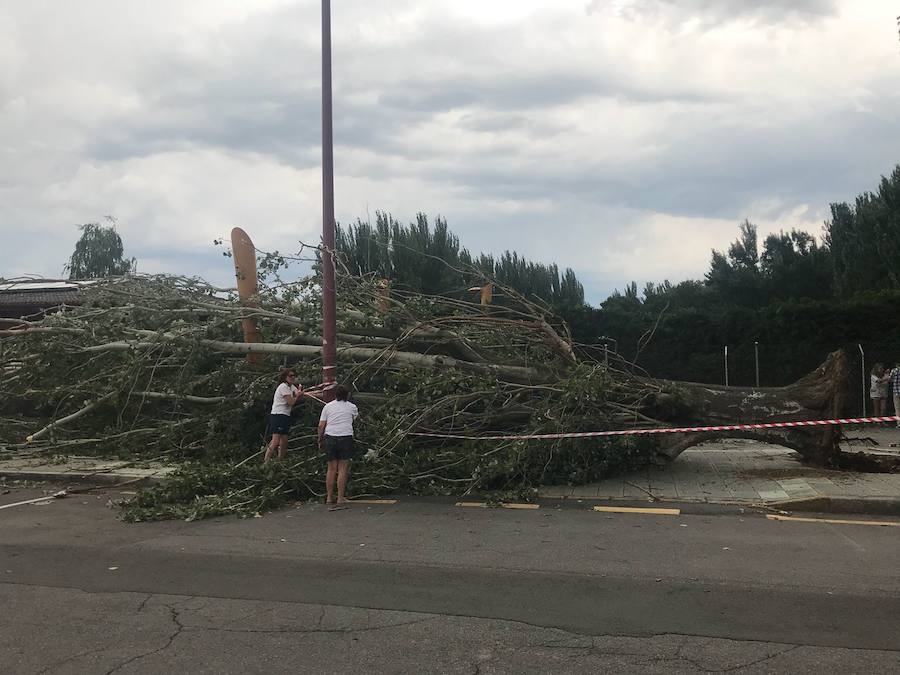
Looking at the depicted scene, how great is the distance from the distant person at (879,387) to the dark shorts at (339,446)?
36.2 ft

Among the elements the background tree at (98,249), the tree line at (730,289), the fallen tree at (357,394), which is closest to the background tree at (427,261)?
the tree line at (730,289)

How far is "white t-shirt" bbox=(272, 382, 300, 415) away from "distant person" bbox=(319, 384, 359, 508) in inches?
52.8

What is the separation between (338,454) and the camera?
860 cm

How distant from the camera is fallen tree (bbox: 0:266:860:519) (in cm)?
906

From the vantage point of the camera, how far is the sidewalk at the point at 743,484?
8.09 metres

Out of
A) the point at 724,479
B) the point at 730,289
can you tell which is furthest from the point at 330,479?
the point at 730,289

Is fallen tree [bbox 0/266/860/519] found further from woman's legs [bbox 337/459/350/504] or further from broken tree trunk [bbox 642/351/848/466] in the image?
woman's legs [bbox 337/459/350/504]

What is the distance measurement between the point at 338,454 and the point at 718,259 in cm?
4030

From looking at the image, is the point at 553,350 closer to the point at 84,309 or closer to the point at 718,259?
the point at 84,309

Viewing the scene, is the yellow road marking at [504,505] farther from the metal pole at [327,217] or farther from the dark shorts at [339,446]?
the metal pole at [327,217]

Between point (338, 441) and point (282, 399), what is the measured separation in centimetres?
178

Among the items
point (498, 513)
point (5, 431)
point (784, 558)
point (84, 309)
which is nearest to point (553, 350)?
point (498, 513)

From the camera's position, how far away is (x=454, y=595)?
5117 mm

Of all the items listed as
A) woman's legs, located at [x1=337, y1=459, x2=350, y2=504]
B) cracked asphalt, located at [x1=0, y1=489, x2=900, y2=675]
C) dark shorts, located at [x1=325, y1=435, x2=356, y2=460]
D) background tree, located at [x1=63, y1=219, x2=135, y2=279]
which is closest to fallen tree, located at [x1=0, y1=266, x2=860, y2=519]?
woman's legs, located at [x1=337, y1=459, x2=350, y2=504]
